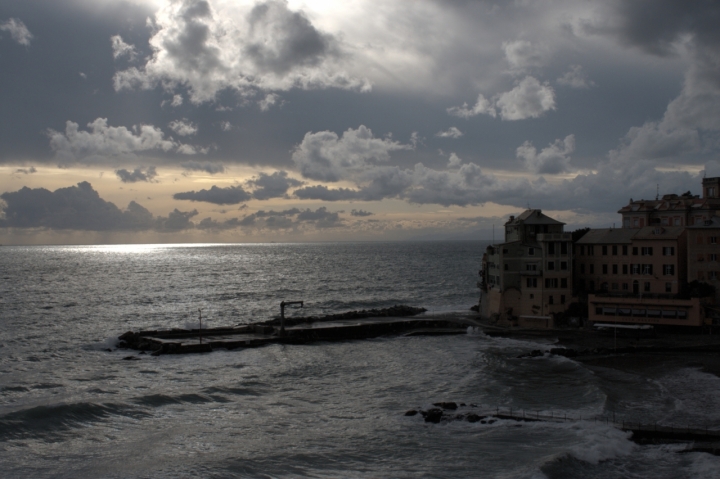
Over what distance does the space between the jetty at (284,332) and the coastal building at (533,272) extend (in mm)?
5181

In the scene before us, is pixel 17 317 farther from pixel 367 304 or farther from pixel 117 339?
pixel 367 304

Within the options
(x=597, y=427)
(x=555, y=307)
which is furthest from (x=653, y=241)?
(x=597, y=427)

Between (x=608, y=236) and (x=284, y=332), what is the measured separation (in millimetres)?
41063

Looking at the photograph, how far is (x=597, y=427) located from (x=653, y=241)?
4050cm

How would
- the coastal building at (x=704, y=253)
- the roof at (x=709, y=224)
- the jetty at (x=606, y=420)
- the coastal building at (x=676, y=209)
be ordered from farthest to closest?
the coastal building at (x=676, y=209) < the roof at (x=709, y=224) < the coastal building at (x=704, y=253) < the jetty at (x=606, y=420)

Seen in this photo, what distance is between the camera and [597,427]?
32.6 metres

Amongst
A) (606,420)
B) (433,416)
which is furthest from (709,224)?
(433,416)

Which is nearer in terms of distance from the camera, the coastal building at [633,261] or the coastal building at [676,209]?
the coastal building at [633,261]

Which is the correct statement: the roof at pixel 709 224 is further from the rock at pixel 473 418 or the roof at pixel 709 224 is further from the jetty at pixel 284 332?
the rock at pixel 473 418

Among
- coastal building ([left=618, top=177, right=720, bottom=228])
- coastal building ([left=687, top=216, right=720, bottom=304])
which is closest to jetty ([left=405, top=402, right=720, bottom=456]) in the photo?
coastal building ([left=687, top=216, right=720, bottom=304])

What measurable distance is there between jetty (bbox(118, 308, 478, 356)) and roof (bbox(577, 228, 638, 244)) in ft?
58.0

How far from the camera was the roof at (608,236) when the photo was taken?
68.0 m

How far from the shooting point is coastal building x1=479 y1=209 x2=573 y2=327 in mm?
65812

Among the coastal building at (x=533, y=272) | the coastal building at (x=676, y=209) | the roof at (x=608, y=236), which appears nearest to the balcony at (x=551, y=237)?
the coastal building at (x=533, y=272)
